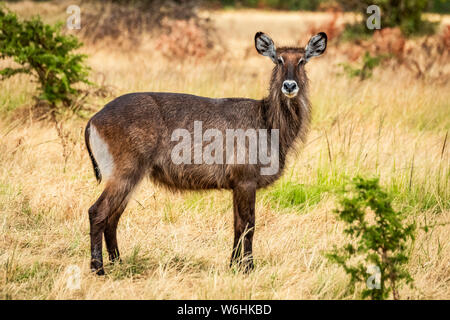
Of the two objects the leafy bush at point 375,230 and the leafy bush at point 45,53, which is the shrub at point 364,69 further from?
the leafy bush at point 375,230

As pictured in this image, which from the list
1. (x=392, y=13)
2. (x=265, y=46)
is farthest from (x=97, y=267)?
(x=392, y=13)

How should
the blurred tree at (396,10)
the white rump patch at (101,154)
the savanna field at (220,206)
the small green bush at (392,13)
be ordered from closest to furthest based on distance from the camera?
the savanna field at (220,206) < the white rump patch at (101,154) < the small green bush at (392,13) < the blurred tree at (396,10)

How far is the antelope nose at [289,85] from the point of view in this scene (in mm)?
4332

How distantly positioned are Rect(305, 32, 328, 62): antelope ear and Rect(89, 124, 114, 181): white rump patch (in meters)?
1.71

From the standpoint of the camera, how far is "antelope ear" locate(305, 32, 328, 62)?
4.71m

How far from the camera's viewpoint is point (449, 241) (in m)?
4.69

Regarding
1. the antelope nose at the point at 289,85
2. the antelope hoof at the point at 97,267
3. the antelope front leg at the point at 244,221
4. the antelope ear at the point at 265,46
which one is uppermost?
the antelope ear at the point at 265,46

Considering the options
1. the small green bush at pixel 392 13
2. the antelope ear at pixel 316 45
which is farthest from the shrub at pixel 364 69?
the antelope ear at pixel 316 45

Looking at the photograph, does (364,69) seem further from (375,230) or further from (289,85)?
(375,230)

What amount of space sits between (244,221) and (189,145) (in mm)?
704

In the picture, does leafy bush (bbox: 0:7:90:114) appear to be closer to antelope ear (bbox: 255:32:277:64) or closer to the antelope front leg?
antelope ear (bbox: 255:32:277:64)

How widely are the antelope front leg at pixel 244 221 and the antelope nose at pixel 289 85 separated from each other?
74cm

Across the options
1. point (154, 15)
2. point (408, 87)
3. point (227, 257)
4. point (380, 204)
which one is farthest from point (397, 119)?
point (154, 15)

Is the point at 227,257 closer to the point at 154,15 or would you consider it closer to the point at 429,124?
the point at 429,124
